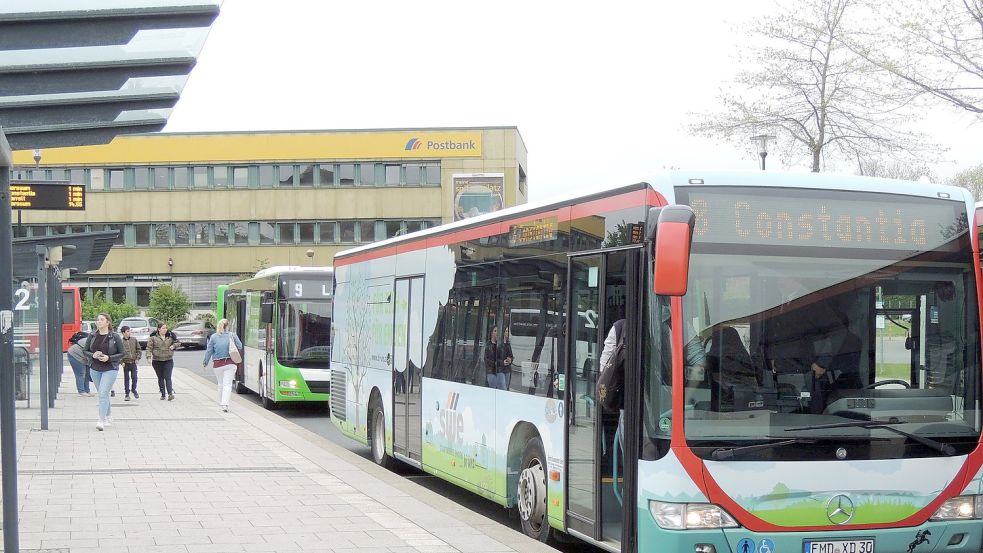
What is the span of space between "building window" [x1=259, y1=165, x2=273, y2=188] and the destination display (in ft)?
176

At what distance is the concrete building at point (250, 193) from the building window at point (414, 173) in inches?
2.5

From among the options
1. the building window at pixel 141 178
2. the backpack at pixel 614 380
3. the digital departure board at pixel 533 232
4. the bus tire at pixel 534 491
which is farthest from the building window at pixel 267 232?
Result: the backpack at pixel 614 380

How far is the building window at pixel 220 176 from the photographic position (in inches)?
2987

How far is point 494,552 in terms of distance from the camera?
8211 mm

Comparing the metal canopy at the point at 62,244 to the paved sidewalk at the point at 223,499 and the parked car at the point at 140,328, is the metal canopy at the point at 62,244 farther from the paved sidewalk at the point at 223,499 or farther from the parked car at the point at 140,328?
the parked car at the point at 140,328

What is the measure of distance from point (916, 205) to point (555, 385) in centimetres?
293

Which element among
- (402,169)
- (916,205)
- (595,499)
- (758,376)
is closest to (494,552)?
(595,499)

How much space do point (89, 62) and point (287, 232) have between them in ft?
227

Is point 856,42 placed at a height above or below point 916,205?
above

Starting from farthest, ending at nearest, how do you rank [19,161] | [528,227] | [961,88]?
[19,161] → [961,88] → [528,227]

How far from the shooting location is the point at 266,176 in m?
75.7

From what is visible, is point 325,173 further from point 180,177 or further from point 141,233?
point 141,233

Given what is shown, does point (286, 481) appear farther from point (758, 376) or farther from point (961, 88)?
point (961, 88)

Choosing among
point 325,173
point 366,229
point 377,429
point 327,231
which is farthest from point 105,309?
point 377,429
